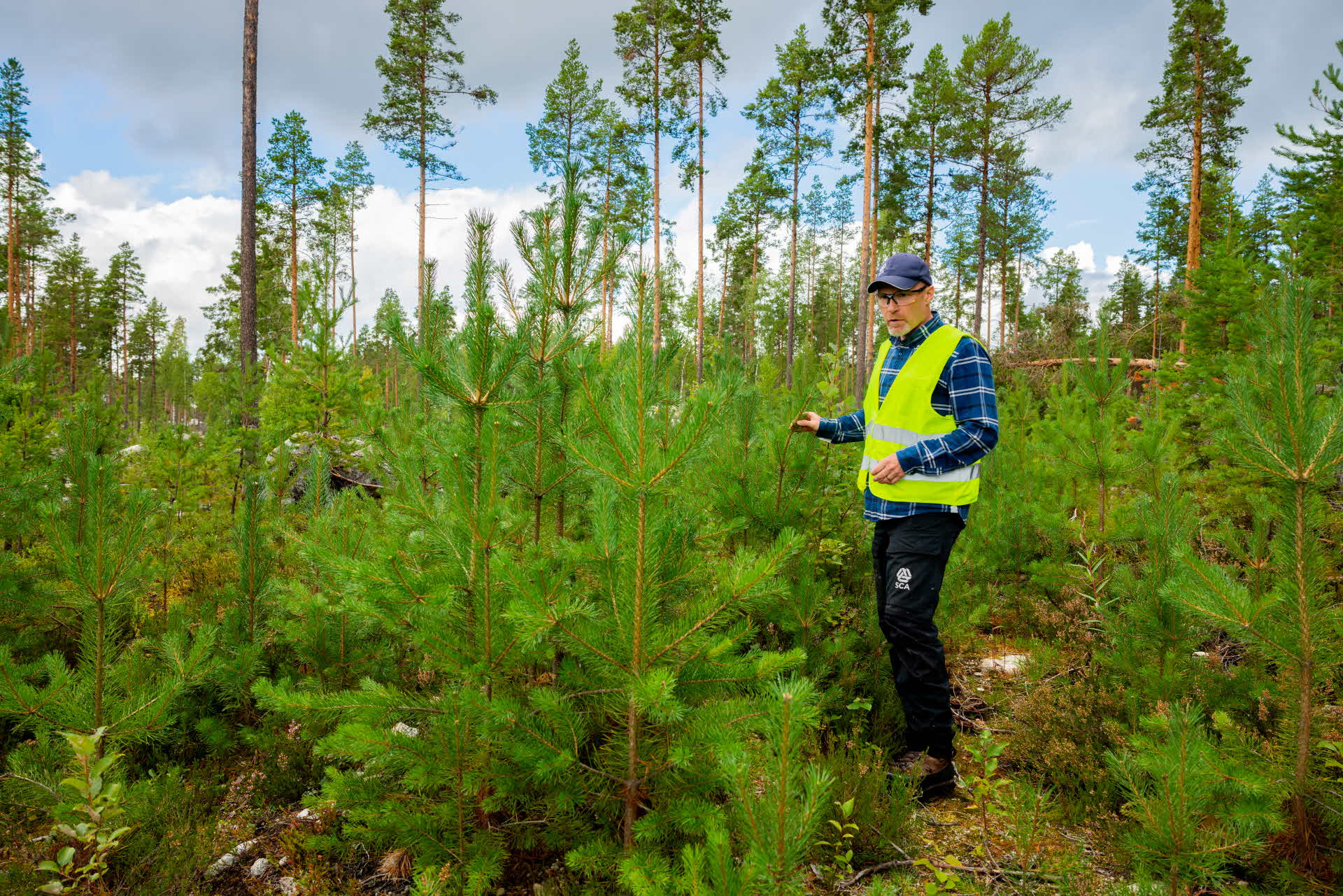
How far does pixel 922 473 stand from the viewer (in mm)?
2748

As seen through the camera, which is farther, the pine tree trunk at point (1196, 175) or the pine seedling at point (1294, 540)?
the pine tree trunk at point (1196, 175)

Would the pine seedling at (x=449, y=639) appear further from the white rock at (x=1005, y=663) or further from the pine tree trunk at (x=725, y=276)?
the pine tree trunk at (x=725, y=276)

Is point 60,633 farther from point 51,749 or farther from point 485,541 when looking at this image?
point 485,541

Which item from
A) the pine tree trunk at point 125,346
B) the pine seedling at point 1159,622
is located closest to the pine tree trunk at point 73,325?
the pine tree trunk at point 125,346

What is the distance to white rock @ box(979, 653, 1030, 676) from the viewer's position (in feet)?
14.0

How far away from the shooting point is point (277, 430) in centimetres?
865

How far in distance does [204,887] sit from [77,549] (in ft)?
4.71

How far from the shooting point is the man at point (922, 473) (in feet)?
8.90

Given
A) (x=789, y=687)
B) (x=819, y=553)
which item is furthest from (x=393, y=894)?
(x=819, y=553)

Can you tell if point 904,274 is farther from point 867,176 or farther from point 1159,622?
point 867,176

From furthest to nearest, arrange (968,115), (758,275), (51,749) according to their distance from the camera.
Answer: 1. (758,275)
2. (968,115)
3. (51,749)

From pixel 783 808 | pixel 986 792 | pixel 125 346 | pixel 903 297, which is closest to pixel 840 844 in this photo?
pixel 986 792

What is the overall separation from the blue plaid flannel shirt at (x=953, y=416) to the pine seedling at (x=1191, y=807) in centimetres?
109

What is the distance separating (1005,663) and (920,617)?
7.11 feet
